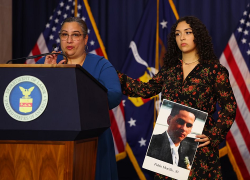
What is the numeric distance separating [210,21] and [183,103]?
2.53m

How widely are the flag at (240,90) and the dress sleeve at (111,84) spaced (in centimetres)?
262

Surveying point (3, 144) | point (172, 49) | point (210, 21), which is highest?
point (210, 21)

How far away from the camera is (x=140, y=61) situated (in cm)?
462

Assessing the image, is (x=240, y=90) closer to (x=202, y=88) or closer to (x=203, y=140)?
(x=202, y=88)

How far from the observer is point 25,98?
149 cm

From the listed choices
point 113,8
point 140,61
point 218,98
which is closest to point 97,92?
point 218,98

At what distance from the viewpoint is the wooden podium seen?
1.47 metres

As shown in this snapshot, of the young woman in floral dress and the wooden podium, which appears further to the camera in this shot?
the young woman in floral dress

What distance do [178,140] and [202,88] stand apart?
15.0 inches

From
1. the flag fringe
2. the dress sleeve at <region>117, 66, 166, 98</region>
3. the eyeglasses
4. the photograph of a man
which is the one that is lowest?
the flag fringe

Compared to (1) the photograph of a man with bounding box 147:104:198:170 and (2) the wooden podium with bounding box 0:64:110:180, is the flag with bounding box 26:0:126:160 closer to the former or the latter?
(1) the photograph of a man with bounding box 147:104:198:170

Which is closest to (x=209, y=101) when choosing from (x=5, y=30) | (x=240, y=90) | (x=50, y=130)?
(x=50, y=130)

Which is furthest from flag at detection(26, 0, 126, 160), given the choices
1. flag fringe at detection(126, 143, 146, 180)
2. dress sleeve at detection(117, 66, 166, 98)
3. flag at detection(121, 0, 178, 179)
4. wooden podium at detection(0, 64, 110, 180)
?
wooden podium at detection(0, 64, 110, 180)

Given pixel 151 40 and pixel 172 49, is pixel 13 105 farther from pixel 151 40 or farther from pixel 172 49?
pixel 151 40
